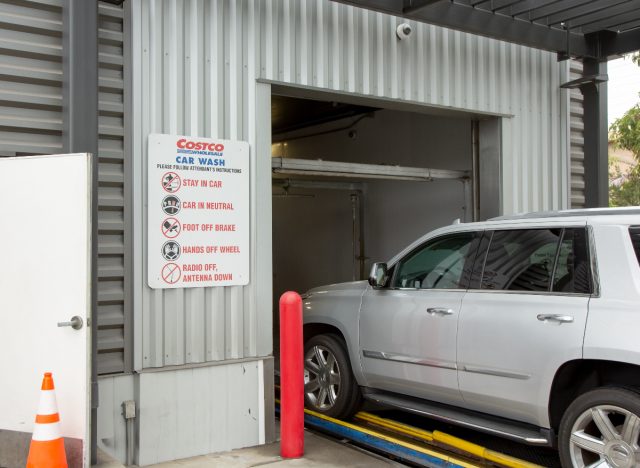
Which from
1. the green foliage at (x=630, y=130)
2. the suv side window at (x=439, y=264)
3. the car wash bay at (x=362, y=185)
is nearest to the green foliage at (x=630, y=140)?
the green foliage at (x=630, y=130)

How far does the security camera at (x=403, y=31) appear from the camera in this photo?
23.8 feet

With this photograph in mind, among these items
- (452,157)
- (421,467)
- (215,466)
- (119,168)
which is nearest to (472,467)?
(421,467)

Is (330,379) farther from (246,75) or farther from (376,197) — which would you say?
(376,197)

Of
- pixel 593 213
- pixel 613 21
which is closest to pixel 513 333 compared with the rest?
pixel 593 213

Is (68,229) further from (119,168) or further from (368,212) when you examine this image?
(368,212)

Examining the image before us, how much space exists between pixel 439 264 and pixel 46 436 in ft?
10.9

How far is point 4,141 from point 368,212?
25.5ft

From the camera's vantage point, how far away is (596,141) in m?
8.80

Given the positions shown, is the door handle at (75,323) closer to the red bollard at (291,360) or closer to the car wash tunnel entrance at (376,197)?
the red bollard at (291,360)

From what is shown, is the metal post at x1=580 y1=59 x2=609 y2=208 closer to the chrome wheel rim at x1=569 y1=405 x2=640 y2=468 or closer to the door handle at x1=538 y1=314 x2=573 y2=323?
the door handle at x1=538 y1=314 x2=573 y2=323

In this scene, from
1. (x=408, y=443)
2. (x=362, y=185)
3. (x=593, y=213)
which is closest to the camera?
(x=593, y=213)

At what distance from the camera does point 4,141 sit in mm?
5250

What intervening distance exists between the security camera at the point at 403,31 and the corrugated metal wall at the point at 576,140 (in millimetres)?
2805

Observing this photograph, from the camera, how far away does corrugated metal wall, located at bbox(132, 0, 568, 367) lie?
19.0 feet
